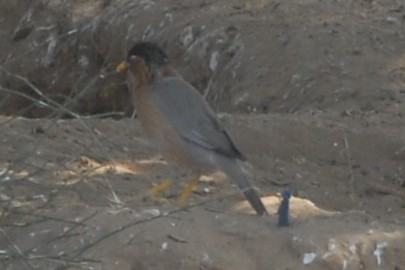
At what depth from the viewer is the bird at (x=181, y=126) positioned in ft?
→ 23.0

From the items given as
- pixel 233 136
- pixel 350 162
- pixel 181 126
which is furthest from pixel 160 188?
pixel 350 162

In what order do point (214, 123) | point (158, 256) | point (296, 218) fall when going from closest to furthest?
point (158, 256) → point (296, 218) → point (214, 123)

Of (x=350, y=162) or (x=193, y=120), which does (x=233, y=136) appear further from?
(x=193, y=120)

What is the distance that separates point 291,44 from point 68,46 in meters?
3.00

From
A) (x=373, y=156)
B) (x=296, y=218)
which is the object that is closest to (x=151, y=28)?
(x=373, y=156)

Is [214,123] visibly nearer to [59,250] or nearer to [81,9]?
[59,250]

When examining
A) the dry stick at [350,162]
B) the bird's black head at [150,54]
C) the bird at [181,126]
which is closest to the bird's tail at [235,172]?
the bird at [181,126]

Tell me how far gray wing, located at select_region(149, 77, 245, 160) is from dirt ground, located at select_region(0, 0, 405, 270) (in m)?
0.31

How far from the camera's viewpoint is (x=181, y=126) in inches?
279

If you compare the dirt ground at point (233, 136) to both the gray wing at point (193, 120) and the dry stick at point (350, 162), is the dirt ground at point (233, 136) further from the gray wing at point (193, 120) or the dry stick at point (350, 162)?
the gray wing at point (193, 120)

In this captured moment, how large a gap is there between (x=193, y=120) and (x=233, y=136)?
1499mm

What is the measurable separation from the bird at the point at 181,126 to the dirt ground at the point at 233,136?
0.20m

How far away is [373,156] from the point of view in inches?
339

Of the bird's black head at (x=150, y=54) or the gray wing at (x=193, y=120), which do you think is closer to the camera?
the gray wing at (x=193, y=120)
